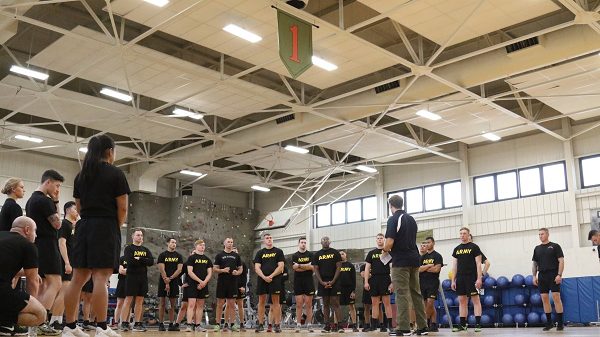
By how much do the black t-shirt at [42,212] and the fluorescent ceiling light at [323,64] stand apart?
946cm

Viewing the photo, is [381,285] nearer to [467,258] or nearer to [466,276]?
[466,276]

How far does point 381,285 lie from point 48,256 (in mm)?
7524

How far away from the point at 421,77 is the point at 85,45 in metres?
8.96

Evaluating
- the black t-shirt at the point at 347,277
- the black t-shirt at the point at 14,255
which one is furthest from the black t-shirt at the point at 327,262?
the black t-shirt at the point at 14,255

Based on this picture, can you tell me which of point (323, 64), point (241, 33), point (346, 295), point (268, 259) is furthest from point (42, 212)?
point (346, 295)

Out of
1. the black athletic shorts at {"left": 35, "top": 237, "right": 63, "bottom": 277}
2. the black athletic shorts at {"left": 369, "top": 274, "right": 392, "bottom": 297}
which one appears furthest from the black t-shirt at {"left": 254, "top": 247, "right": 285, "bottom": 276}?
the black athletic shorts at {"left": 35, "top": 237, "right": 63, "bottom": 277}

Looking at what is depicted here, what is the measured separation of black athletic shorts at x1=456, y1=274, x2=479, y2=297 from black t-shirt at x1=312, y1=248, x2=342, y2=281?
2.45 m

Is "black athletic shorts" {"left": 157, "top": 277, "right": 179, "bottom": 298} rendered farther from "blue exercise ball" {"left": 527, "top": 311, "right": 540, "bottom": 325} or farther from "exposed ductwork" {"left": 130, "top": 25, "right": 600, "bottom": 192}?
"blue exercise ball" {"left": 527, "top": 311, "right": 540, "bottom": 325}

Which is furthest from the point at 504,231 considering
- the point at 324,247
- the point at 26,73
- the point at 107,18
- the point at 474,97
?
the point at 26,73

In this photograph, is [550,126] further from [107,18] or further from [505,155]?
[107,18]

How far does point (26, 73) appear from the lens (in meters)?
15.6

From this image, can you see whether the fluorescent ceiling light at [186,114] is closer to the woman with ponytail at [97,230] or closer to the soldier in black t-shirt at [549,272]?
the soldier in black t-shirt at [549,272]

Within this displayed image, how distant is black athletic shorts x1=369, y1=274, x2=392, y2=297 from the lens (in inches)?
489

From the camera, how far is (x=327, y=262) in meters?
12.3
